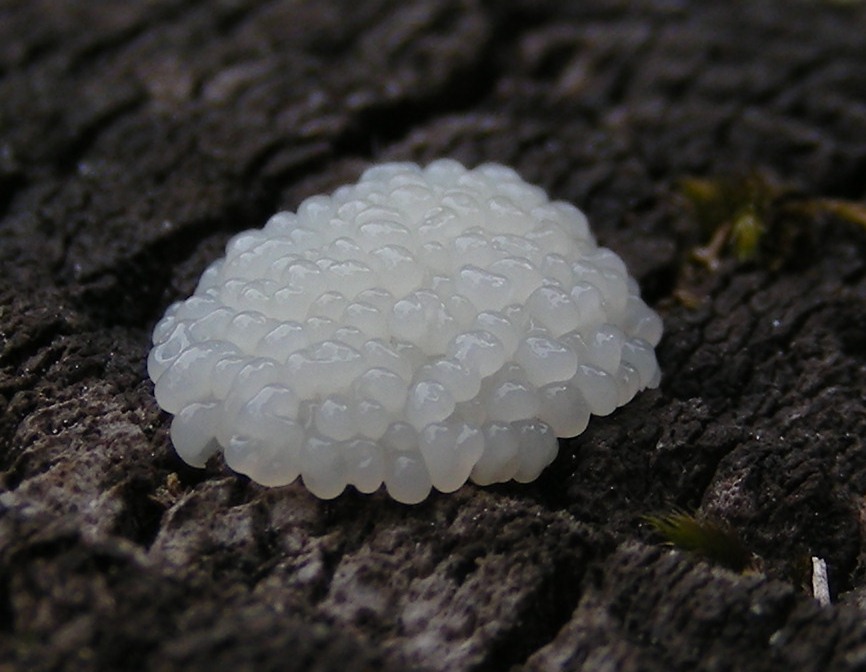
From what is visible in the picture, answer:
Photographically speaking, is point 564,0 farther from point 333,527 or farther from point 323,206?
point 333,527

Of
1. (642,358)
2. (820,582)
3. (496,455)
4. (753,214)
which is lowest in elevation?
(820,582)

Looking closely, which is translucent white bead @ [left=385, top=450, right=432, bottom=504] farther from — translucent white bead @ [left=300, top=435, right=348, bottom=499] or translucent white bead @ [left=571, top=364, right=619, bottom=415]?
translucent white bead @ [left=571, top=364, right=619, bottom=415]

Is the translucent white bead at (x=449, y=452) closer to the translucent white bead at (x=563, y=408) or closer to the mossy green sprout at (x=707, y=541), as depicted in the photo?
the translucent white bead at (x=563, y=408)

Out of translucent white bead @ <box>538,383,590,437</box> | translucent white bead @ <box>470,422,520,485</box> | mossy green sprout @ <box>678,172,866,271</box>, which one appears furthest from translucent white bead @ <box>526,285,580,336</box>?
mossy green sprout @ <box>678,172,866,271</box>

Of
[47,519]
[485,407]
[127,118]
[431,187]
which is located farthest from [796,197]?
[47,519]

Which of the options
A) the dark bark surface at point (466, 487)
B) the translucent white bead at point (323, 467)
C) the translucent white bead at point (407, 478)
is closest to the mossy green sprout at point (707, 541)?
the dark bark surface at point (466, 487)

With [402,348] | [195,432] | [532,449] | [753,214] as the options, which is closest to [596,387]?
[532,449]

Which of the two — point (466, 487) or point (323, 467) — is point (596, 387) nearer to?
point (466, 487)
